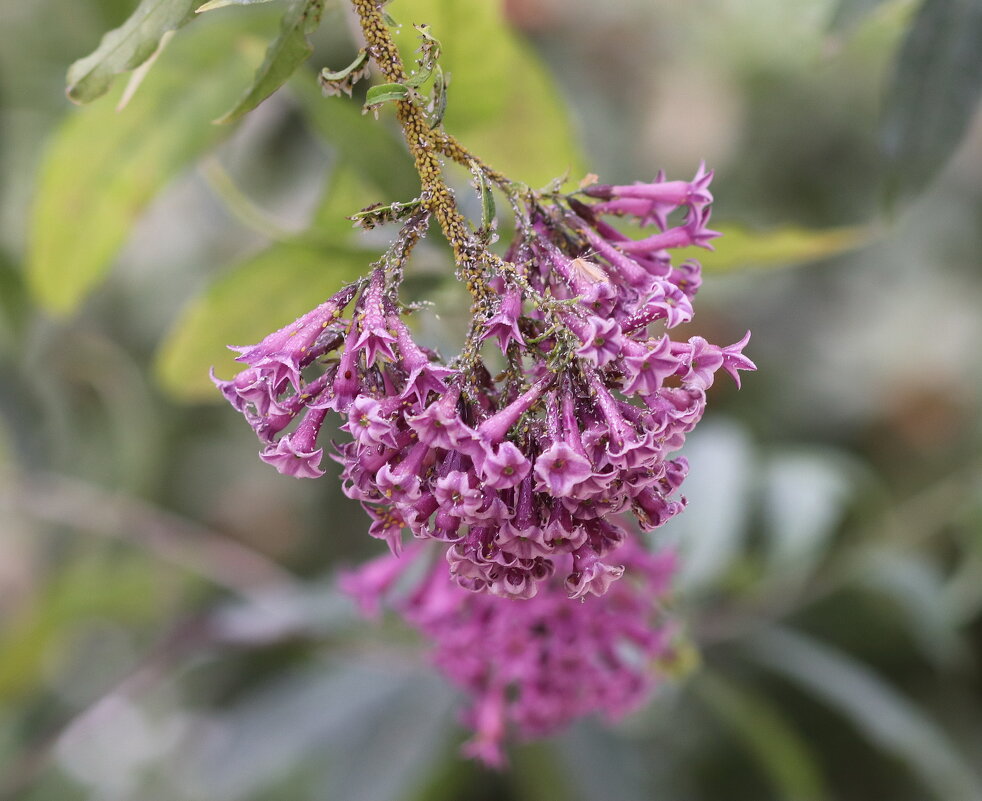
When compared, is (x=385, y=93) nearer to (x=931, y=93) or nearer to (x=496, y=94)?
(x=496, y=94)

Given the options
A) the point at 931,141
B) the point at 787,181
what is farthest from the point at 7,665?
the point at 787,181

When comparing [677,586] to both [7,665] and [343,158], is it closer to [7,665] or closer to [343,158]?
[343,158]

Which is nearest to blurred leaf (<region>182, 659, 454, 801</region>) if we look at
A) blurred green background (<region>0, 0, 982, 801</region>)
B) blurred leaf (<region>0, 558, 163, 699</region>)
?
blurred green background (<region>0, 0, 982, 801</region>)

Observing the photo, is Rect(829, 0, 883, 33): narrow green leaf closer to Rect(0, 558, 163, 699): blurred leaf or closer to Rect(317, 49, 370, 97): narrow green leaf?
Rect(317, 49, 370, 97): narrow green leaf

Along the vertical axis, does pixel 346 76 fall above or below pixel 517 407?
above

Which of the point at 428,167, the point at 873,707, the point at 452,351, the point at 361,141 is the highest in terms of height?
the point at 361,141

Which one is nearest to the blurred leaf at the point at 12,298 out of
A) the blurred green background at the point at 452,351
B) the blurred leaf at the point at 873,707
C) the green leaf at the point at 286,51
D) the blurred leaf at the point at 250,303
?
the blurred green background at the point at 452,351

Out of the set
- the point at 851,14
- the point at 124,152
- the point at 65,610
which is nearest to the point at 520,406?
the point at 851,14

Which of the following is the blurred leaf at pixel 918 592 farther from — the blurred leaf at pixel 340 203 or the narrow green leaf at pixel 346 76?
the narrow green leaf at pixel 346 76
